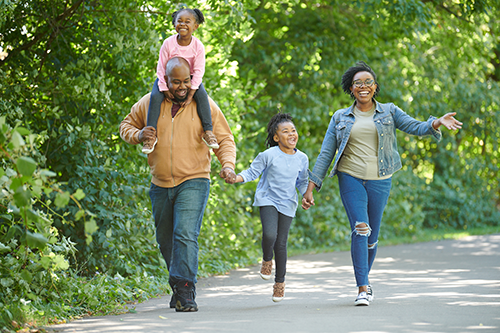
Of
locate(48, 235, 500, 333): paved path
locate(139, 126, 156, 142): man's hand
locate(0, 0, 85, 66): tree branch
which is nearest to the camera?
locate(48, 235, 500, 333): paved path

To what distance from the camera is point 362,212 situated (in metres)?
5.22

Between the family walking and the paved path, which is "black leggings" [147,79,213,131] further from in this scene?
the paved path

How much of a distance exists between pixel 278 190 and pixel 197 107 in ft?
3.61

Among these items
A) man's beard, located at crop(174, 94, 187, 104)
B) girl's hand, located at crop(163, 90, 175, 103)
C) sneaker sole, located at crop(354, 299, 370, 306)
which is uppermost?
girl's hand, located at crop(163, 90, 175, 103)

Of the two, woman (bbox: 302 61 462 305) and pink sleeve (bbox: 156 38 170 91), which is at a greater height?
pink sleeve (bbox: 156 38 170 91)

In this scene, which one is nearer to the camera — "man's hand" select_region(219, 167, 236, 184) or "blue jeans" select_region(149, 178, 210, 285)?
"blue jeans" select_region(149, 178, 210, 285)

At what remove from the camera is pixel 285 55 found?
11.9 metres

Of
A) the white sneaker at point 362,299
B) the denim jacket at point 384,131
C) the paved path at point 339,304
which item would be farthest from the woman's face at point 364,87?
the paved path at point 339,304

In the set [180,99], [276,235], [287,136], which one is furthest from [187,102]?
[276,235]

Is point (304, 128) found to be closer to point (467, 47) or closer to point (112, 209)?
point (467, 47)

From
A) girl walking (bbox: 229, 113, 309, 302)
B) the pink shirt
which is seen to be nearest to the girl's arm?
girl walking (bbox: 229, 113, 309, 302)

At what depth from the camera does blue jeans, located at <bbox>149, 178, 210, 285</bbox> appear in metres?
4.87

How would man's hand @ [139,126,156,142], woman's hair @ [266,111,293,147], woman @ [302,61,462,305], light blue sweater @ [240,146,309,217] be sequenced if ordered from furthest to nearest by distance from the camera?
woman's hair @ [266,111,293,147]
light blue sweater @ [240,146,309,217]
woman @ [302,61,462,305]
man's hand @ [139,126,156,142]

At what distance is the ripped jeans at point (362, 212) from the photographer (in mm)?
5172
